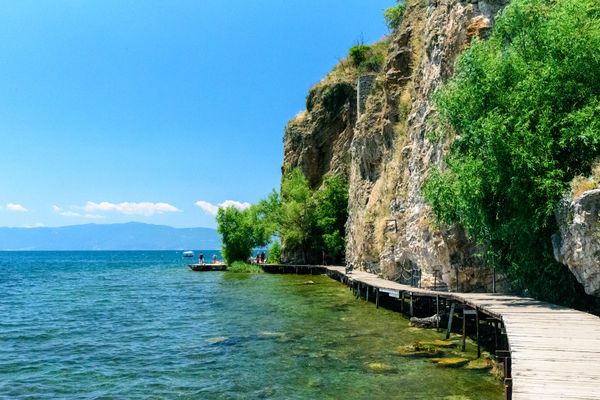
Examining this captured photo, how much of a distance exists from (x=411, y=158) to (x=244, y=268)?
41.6 meters

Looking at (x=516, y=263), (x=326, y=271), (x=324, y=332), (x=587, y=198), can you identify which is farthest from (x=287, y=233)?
(x=587, y=198)

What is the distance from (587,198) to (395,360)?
25.5ft

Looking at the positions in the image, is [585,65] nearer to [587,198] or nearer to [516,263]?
[587,198]

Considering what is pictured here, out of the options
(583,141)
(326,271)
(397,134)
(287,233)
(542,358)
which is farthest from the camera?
(287,233)

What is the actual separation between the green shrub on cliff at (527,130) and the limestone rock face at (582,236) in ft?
2.29

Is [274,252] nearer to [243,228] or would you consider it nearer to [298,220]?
[243,228]

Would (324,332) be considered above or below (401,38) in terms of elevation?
below

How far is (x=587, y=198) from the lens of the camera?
13.5 m

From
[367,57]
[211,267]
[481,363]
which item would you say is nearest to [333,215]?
[211,267]

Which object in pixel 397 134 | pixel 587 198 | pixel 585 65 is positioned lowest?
pixel 587 198

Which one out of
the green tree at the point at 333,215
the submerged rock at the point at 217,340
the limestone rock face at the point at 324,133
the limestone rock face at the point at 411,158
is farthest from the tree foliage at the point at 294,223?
the submerged rock at the point at 217,340

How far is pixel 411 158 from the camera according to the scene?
31.7 meters

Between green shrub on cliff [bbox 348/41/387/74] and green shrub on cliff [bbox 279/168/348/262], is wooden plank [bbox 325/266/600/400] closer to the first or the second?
green shrub on cliff [bbox 279/168/348/262]

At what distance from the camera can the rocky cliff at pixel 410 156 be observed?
24.8 meters
